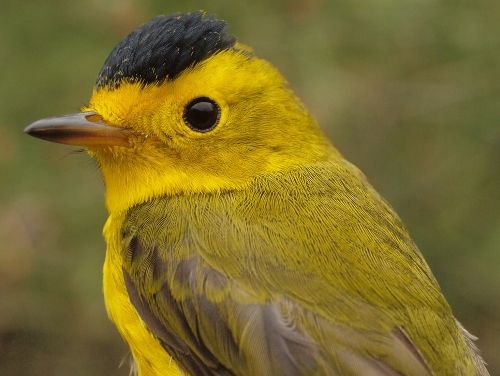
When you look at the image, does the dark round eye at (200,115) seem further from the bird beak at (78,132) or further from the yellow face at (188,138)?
the bird beak at (78,132)

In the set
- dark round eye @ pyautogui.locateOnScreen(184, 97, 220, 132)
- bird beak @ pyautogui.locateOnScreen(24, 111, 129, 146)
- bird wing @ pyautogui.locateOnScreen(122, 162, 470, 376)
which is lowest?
bird wing @ pyautogui.locateOnScreen(122, 162, 470, 376)

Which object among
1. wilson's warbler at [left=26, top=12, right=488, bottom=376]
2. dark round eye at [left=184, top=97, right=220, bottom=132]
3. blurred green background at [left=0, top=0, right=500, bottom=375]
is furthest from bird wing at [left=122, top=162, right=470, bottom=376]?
blurred green background at [left=0, top=0, right=500, bottom=375]

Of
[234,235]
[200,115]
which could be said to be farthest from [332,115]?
[234,235]

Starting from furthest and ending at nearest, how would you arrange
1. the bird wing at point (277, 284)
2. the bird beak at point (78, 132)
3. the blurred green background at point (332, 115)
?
1. the blurred green background at point (332, 115)
2. the bird beak at point (78, 132)
3. the bird wing at point (277, 284)

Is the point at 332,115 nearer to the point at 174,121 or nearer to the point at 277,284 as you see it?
the point at 174,121

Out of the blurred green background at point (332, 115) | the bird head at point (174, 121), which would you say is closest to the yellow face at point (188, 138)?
the bird head at point (174, 121)

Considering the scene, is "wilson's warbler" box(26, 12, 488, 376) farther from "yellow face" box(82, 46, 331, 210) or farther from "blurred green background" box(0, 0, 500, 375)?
"blurred green background" box(0, 0, 500, 375)
